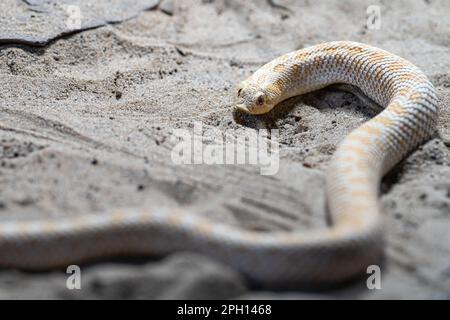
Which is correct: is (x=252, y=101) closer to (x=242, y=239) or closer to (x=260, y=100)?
(x=260, y=100)

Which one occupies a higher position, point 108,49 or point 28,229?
point 108,49

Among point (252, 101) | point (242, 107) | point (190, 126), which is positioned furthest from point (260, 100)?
point (190, 126)

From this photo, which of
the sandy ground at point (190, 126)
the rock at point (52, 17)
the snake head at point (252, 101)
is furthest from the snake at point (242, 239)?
the rock at point (52, 17)

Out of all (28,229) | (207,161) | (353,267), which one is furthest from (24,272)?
(353,267)

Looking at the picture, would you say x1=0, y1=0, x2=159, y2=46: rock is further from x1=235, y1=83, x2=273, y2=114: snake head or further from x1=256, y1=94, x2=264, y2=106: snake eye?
x1=256, y1=94, x2=264, y2=106: snake eye

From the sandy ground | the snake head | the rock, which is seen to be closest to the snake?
the sandy ground
